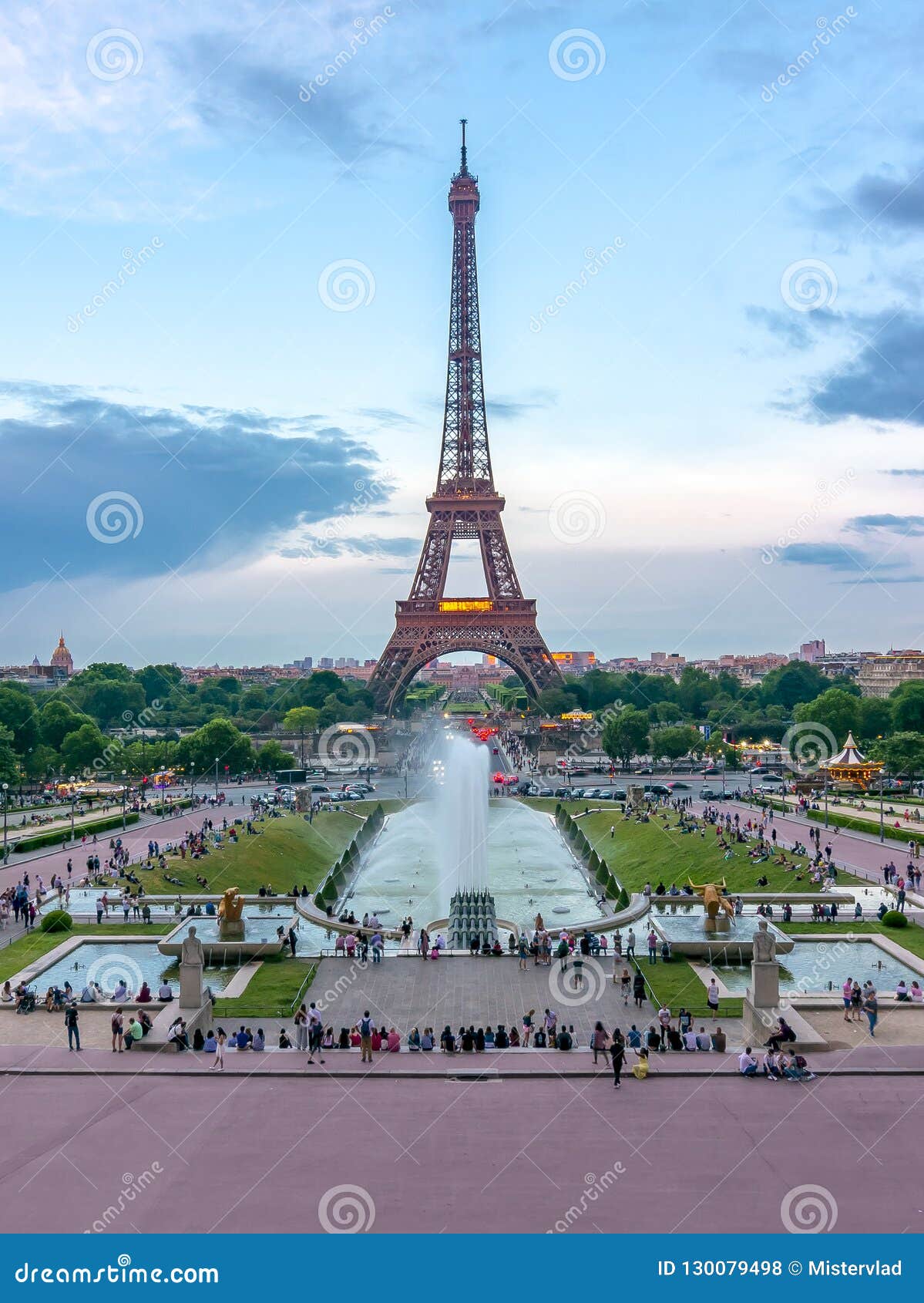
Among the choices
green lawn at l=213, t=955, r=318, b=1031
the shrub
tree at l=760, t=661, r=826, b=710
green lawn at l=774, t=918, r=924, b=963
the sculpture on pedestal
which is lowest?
green lawn at l=213, t=955, r=318, b=1031

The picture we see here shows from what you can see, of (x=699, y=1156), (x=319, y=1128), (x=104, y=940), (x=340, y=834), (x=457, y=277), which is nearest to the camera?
(x=699, y=1156)

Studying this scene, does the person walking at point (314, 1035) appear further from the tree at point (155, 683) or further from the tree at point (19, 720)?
the tree at point (155, 683)

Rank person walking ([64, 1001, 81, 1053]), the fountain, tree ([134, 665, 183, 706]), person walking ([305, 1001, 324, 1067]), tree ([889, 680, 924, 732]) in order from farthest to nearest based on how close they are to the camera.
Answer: tree ([134, 665, 183, 706]), tree ([889, 680, 924, 732]), the fountain, person walking ([64, 1001, 81, 1053]), person walking ([305, 1001, 324, 1067])

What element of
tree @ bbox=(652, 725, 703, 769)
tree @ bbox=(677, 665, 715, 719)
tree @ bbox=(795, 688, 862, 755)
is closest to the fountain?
tree @ bbox=(652, 725, 703, 769)

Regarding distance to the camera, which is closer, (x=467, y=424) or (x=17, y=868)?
(x=17, y=868)

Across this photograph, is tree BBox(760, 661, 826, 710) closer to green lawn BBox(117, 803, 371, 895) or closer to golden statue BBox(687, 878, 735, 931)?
green lawn BBox(117, 803, 371, 895)

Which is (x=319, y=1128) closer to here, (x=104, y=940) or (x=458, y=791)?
(x=104, y=940)

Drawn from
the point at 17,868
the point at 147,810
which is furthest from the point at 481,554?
the point at 17,868
